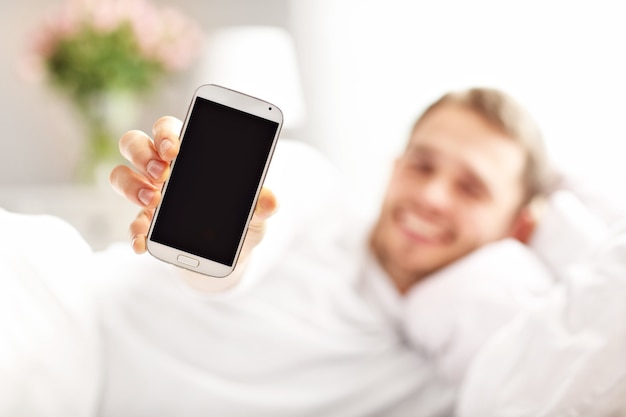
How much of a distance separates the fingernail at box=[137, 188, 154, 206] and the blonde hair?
0.65 m

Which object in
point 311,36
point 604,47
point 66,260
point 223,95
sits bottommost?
point 66,260

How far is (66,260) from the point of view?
81cm

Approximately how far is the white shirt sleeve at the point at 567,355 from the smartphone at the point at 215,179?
378mm

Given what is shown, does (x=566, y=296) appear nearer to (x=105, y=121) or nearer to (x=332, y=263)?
(x=332, y=263)

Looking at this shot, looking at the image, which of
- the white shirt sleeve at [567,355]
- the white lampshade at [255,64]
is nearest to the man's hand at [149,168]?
the white shirt sleeve at [567,355]

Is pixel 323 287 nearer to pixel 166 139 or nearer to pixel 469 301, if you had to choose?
pixel 469 301

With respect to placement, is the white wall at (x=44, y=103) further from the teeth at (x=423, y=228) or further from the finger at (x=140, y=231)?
the finger at (x=140, y=231)

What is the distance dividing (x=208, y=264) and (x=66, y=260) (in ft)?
0.67

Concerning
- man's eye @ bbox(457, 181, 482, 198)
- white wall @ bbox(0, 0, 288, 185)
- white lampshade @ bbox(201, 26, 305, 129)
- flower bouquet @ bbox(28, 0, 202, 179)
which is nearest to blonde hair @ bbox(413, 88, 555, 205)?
man's eye @ bbox(457, 181, 482, 198)

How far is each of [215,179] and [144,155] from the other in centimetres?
8

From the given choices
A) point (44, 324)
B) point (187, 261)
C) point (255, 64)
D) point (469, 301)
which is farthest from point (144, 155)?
point (255, 64)

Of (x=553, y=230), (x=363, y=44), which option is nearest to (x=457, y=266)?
(x=553, y=230)

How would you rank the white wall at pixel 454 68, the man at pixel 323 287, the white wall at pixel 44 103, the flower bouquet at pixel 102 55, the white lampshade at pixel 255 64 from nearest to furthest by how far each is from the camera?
the man at pixel 323 287, the white wall at pixel 454 68, the white lampshade at pixel 255 64, the flower bouquet at pixel 102 55, the white wall at pixel 44 103

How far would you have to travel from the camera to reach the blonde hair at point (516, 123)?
1.12 m
